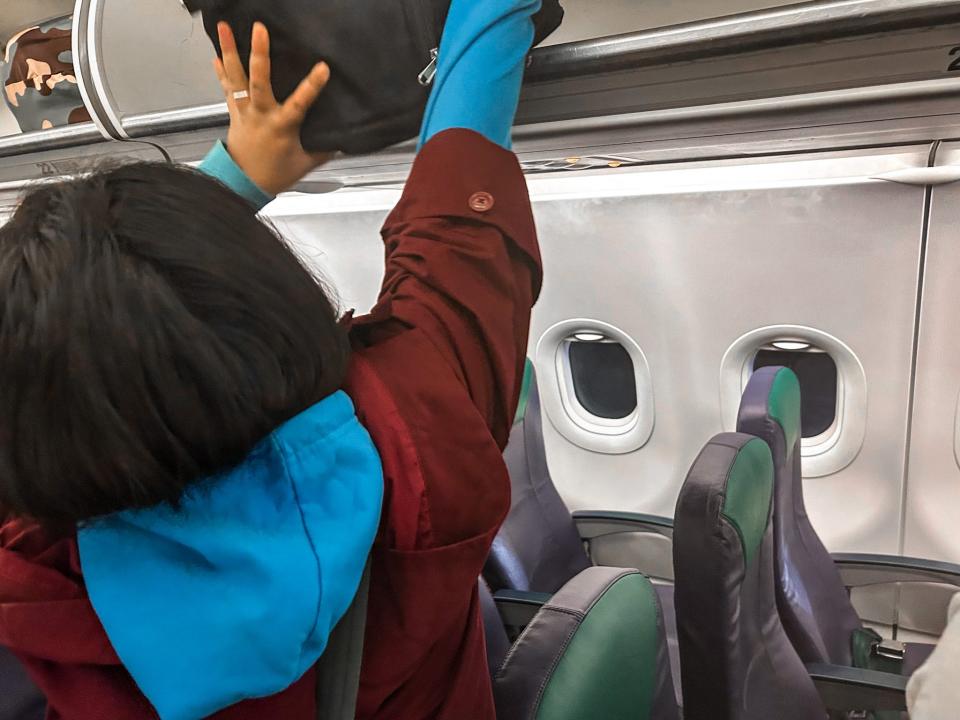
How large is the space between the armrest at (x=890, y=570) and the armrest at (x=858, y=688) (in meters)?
0.50

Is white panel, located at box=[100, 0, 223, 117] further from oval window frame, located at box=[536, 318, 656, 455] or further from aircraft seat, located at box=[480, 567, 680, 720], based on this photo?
oval window frame, located at box=[536, 318, 656, 455]

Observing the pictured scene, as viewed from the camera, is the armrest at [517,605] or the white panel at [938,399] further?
the armrest at [517,605]

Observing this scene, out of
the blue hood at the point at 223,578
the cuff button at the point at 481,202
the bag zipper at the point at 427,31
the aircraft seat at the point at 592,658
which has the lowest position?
the aircraft seat at the point at 592,658

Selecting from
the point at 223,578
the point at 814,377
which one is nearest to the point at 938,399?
the point at 814,377

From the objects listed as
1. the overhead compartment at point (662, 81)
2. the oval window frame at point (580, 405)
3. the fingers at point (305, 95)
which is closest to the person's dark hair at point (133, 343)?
the fingers at point (305, 95)

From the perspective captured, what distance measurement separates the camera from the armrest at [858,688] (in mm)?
1377

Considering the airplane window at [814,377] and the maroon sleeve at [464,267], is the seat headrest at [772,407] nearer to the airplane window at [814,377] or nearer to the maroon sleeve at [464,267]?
the airplane window at [814,377]

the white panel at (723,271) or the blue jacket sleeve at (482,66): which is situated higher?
the blue jacket sleeve at (482,66)

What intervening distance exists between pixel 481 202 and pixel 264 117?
29 cm

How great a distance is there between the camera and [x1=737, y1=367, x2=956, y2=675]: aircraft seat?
1513 mm

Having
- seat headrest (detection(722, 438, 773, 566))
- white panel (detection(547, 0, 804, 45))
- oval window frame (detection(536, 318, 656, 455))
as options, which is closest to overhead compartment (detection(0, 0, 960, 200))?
white panel (detection(547, 0, 804, 45))

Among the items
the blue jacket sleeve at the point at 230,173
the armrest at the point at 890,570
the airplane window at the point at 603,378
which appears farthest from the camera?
the airplane window at the point at 603,378

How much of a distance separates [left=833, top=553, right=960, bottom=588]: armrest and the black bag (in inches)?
69.7

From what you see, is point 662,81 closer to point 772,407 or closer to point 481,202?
point 481,202
